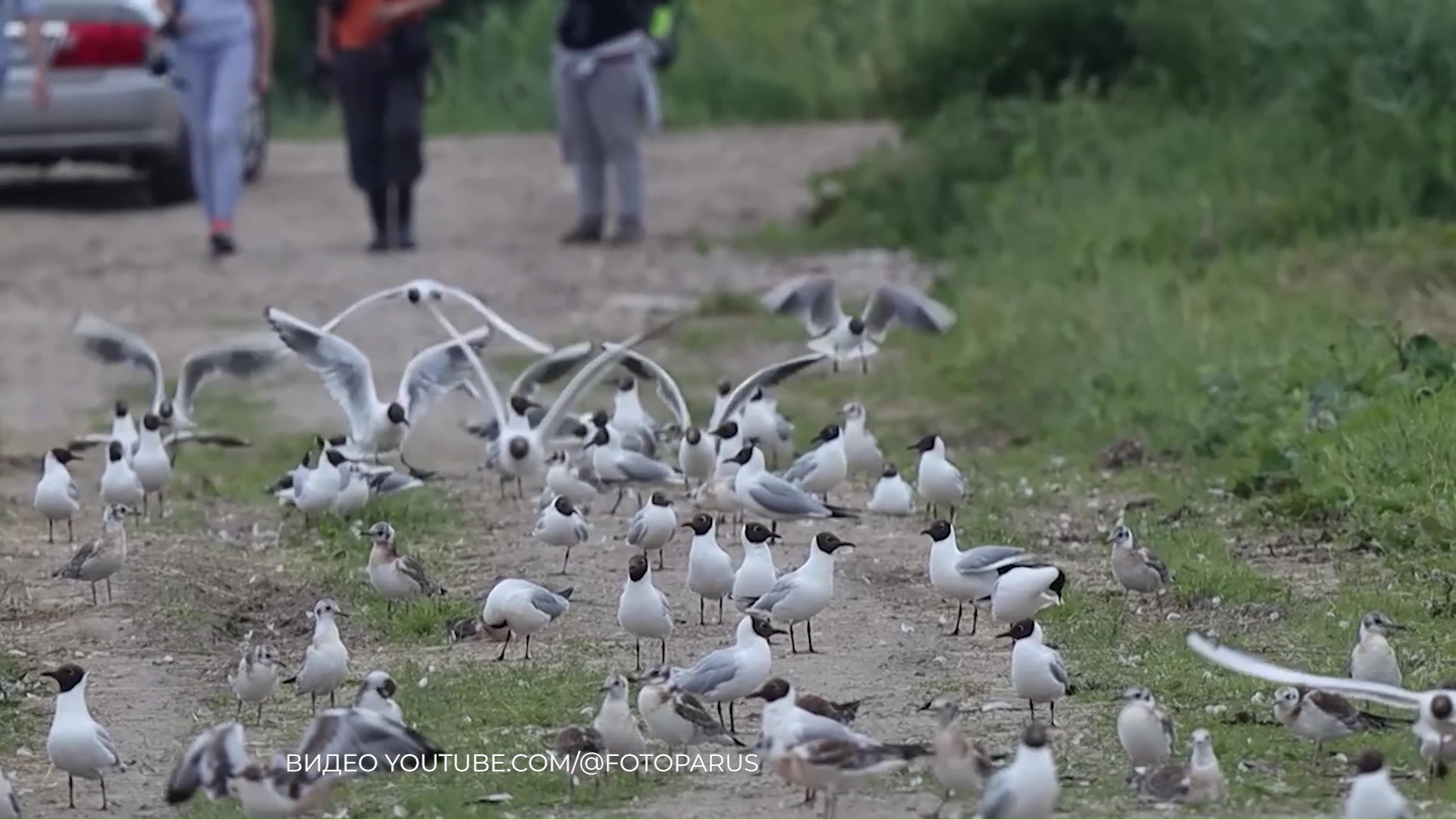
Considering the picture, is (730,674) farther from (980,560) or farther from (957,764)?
(980,560)

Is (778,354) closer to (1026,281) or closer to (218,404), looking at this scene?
A: (1026,281)

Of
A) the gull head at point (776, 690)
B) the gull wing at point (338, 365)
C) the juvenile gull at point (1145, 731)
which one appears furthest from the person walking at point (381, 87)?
the juvenile gull at point (1145, 731)

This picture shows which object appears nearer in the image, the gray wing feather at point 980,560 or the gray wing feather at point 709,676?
the gray wing feather at point 709,676

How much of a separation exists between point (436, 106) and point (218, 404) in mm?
13579

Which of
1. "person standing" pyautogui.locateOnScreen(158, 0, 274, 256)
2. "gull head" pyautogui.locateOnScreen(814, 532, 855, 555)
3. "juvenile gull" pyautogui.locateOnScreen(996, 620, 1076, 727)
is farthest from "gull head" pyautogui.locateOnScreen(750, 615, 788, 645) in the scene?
"person standing" pyautogui.locateOnScreen(158, 0, 274, 256)

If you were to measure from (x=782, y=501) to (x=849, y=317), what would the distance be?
3110 mm

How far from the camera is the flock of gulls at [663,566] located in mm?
6562

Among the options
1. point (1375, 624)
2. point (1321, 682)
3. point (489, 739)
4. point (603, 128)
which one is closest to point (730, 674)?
point (489, 739)

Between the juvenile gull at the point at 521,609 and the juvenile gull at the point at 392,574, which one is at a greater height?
the juvenile gull at the point at 521,609

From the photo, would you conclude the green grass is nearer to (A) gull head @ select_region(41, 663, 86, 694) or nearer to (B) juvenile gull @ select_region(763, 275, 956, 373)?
(A) gull head @ select_region(41, 663, 86, 694)

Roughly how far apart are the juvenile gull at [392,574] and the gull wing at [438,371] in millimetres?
2374

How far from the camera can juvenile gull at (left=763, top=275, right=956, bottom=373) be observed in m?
12.4

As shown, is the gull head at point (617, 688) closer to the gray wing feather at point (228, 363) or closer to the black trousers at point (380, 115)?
the gray wing feather at point (228, 363)

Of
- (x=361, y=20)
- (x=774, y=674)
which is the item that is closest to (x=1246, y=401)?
(x=774, y=674)
